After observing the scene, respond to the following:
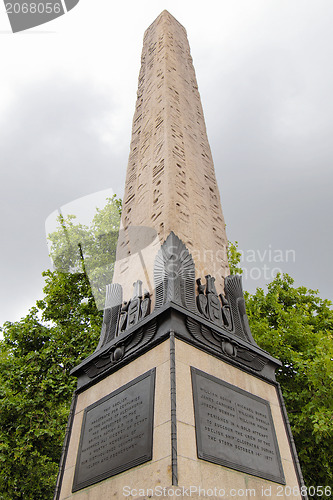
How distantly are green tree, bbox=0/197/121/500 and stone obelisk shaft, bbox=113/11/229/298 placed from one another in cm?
473

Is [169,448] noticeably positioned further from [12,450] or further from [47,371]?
[47,371]

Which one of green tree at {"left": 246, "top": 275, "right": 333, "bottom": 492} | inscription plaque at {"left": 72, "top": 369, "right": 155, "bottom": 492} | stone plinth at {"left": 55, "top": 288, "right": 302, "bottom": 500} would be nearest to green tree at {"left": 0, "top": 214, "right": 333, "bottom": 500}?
green tree at {"left": 246, "top": 275, "right": 333, "bottom": 492}

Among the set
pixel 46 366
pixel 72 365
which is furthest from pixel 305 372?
pixel 46 366

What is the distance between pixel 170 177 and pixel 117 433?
3297 millimetres

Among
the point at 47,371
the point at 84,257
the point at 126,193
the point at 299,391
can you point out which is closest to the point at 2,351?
the point at 47,371

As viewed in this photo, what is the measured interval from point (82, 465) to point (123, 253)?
8.97ft

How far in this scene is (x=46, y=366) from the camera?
31.3 ft

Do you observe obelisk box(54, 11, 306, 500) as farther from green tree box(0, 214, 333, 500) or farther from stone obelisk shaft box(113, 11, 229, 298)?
green tree box(0, 214, 333, 500)

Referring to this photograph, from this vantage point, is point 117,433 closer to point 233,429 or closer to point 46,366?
point 233,429

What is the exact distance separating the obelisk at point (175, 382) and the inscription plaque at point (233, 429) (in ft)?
0.04

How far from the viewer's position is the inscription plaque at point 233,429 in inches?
124

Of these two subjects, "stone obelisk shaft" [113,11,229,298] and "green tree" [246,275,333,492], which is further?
"green tree" [246,275,333,492]

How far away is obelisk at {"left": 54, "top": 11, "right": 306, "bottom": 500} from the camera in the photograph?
302 cm

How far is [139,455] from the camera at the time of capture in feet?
10.1
